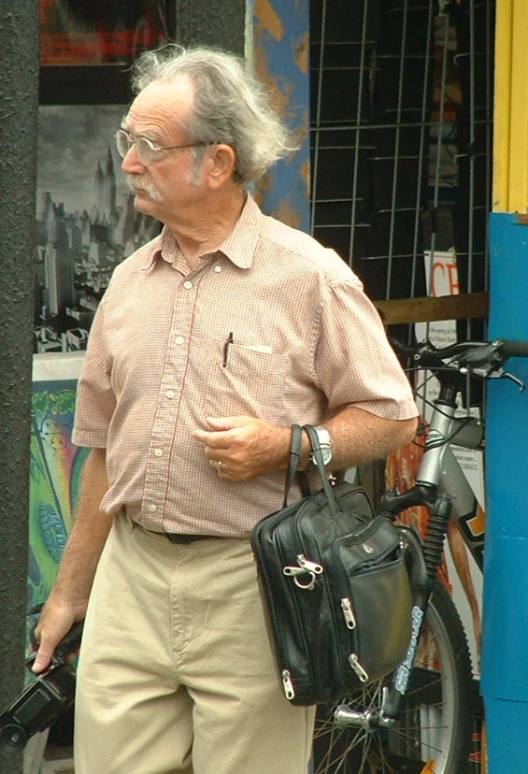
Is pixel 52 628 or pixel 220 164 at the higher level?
pixel 220 164

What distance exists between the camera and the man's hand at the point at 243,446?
2.83m

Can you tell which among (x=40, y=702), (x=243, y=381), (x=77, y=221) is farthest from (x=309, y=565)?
(x=77, y=221)

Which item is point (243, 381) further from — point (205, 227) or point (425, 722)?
point (425, 722)

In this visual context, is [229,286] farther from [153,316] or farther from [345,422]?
[345,422]

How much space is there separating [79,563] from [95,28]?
186 centimetres

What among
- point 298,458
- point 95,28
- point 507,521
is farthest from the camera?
point 95,28

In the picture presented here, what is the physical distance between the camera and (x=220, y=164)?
303 centimetres

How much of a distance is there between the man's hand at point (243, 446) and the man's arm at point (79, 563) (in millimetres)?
499

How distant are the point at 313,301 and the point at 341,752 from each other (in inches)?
86.3

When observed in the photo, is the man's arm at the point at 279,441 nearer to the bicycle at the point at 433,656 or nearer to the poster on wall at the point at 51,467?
the bicycle at the point at 433,656

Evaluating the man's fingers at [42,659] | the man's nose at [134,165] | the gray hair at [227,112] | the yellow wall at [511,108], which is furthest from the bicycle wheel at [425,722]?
the man's nose at [134,165]

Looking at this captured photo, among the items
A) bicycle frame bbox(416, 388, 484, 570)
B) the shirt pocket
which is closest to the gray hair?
the shirt pocket

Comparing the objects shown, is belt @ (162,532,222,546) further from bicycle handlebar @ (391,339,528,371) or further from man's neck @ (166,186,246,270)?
bicycle handlebar @ (391,339,528,371)

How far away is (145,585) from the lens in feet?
10.1
